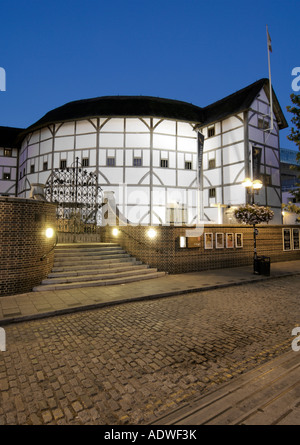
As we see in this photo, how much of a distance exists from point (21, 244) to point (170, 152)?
16256mm

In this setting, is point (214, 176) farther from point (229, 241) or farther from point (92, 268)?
point (92, 268)

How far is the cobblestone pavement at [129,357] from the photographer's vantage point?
8.82ft

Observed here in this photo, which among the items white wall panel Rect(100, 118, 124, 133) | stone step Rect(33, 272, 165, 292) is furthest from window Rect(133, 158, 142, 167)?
stone step Rect(33, 272, 165, 292)

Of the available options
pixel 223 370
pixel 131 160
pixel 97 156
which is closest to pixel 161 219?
pixel 131 160

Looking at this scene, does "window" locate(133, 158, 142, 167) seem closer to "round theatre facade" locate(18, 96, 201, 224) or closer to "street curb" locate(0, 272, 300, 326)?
"round theatre facade" locate(18, 96, 201, 224)

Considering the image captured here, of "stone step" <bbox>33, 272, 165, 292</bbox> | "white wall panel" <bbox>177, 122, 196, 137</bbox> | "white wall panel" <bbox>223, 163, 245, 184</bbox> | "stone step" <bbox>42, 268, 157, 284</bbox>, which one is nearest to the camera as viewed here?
"stone step" <bbox>33, 272, 165, 292</bbox>

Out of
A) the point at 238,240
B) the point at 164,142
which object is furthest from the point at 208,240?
the point at 164,142

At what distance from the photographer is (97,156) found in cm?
2012

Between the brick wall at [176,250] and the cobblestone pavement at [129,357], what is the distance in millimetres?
4405

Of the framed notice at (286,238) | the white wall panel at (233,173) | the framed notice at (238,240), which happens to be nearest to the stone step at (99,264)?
the framed notice at (238,240)

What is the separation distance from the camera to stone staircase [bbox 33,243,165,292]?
326 inches

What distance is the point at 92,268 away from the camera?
31.3 ft

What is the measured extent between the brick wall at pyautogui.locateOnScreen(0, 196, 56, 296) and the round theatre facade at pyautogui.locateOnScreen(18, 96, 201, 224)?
458 inches

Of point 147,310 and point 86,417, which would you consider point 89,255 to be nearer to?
point 147,310
